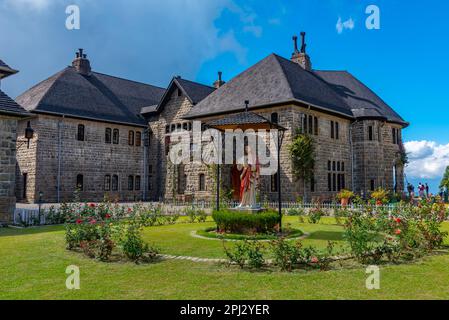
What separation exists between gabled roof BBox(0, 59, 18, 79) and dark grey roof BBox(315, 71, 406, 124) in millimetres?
23300

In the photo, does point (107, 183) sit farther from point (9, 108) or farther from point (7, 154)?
point (9, 108)

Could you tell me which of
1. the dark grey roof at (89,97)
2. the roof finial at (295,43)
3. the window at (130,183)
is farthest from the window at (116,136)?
the roof finial at (295,43)

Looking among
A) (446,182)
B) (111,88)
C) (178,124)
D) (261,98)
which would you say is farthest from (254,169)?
(446,182)

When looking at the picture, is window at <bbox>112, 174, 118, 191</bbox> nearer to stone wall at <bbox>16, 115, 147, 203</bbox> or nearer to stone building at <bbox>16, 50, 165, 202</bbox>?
stone building at <bbox>16, 50, 165, 202</bbox>

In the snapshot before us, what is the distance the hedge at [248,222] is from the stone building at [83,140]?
19.2m

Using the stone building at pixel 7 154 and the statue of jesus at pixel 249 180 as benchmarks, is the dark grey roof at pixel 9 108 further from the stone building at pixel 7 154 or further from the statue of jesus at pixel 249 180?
the statue of jesus at pixel 249 180

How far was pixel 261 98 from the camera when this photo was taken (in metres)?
25.8

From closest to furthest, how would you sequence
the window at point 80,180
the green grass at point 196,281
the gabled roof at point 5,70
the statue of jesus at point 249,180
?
the green grass at point 196,281 → the statue of jesus at point 249,180 → the gabled roof at point 5,70 → the window at point 80,180

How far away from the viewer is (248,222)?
1222 cm

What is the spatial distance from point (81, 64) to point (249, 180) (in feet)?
90.2

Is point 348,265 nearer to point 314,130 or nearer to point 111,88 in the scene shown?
point 314,130

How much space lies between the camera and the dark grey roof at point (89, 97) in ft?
95.9

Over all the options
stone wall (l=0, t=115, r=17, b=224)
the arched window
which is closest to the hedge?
stone wall (l=0, t=115, r=17, b=224)

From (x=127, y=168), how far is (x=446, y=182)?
31146 mm
